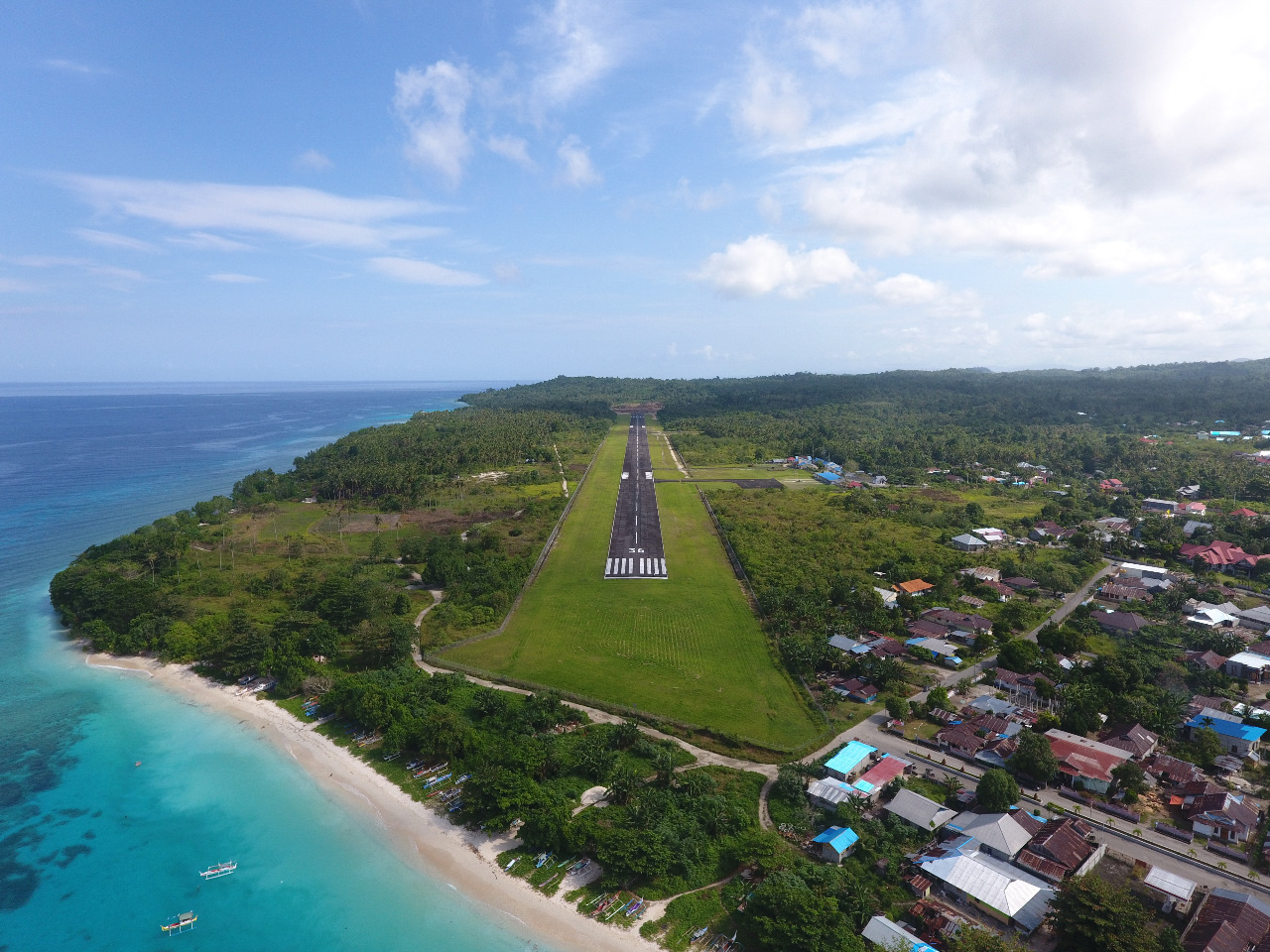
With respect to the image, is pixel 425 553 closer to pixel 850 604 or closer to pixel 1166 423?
pixel 850 604

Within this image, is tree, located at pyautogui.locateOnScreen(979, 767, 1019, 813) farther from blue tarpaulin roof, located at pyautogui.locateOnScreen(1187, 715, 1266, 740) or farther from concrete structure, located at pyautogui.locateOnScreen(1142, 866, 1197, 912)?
blue tarpaulin roof, located at pyautogui.locateOnScreen(1187, 715, 1266, 740)

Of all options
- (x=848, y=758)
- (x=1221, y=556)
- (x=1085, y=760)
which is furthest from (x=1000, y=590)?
(x=848, y=758)

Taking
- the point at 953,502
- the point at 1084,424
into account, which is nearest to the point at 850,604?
the point at 953,502

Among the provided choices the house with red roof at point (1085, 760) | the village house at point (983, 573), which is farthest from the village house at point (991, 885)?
the village house at point (983, 573)

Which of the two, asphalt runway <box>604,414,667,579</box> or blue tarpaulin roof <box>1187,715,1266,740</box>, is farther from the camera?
asphalt runway <box>604,414,667,579</box>

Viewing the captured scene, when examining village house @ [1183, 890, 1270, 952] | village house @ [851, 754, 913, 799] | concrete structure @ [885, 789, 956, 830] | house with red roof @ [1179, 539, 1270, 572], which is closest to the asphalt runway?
village house @ [851, 754, 913, 799]
